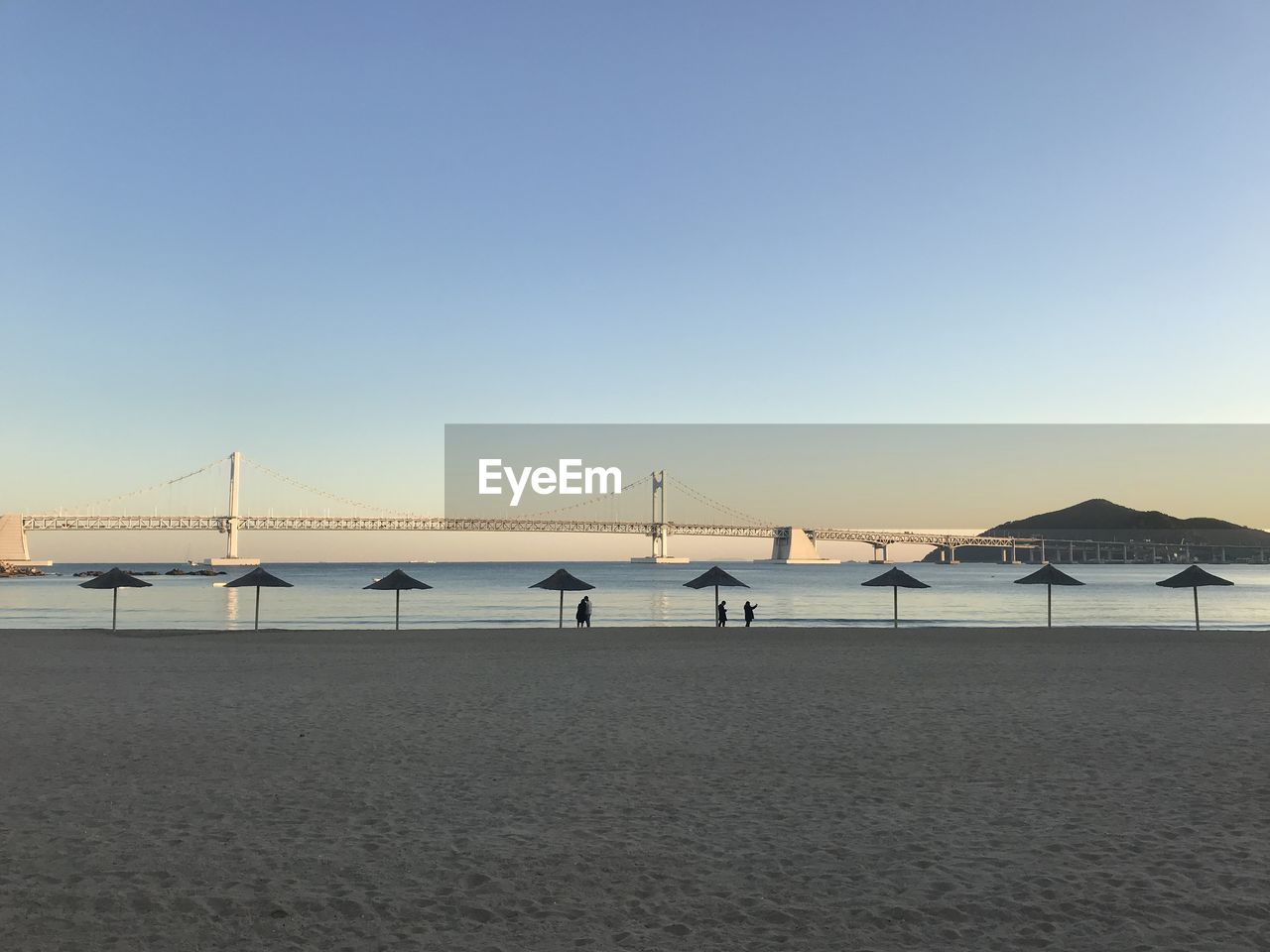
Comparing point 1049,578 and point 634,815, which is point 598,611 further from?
point 634,815

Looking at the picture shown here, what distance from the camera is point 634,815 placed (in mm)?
5523

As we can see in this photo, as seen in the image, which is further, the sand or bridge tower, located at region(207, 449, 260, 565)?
bridge tower, located at region(207, 449, 260, 565)

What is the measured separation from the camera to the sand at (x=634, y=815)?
12.4 feet

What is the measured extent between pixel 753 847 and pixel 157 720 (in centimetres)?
663

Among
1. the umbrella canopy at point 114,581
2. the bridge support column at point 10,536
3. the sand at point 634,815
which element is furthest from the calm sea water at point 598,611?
the bridge support column at point 10,536

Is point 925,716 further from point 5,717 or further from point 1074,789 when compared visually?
point 5,717

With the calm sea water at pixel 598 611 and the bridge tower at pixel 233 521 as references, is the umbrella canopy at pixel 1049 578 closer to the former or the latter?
the calm sea water at pixel 598 611

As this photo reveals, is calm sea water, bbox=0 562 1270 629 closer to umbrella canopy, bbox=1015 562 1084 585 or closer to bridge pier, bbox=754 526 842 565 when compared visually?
umbrella canopy, bbox=1015 562 1084 585

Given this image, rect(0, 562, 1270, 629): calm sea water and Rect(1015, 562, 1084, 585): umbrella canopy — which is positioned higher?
Rect(1015, 562, 1084, 585): umbrella canopy

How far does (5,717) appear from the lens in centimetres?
912

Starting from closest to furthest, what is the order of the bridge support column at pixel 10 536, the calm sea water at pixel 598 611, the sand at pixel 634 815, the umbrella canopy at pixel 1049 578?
the sand at pixel 634 815, the umbrella canopy at pixel 1049 578, the calm sea water at pixel 598 611, the bridge support column at pixel 10 536

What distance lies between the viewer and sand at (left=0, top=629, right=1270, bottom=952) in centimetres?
377

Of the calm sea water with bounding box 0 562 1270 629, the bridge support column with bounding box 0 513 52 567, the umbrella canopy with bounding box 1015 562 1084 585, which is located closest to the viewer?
the umbrella canopy with bounding box 1015 562 1084 585

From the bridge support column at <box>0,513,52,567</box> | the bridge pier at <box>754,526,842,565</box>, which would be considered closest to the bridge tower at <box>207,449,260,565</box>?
the bridge support column at <box>0,513,52,567</box>
